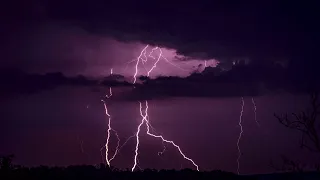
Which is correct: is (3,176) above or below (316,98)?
below

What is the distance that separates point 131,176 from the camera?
16.3m

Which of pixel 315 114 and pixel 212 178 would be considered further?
pixel 315 114

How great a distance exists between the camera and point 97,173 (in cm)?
1600

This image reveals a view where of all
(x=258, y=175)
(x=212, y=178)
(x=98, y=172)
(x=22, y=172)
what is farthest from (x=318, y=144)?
(x=22, y=172)

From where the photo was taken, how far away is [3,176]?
49.4 feet

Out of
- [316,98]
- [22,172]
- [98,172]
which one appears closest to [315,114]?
[316,98]

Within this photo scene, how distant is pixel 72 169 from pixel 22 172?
1.51 m

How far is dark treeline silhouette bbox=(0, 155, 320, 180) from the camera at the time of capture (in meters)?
15.5

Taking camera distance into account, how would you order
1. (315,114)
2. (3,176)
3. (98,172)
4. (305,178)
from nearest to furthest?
(3,176)
(98,172)
(305,178)
(315,114)

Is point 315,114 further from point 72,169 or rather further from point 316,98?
point 72,169

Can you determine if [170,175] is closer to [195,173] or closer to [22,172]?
[195,173]

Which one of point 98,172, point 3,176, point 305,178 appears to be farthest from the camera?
point 305,178

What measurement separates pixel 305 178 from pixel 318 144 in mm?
10249

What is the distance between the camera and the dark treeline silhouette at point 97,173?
50.8 ft
